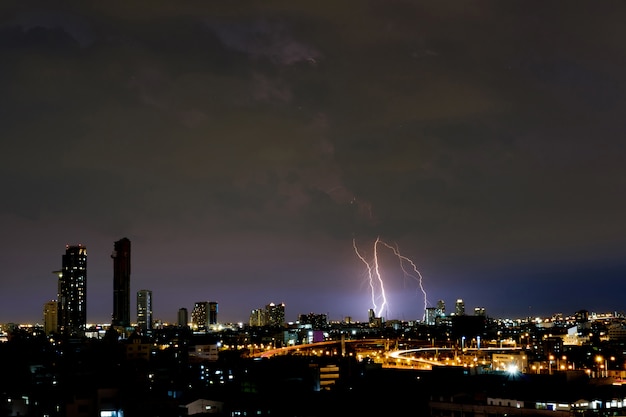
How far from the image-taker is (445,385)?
27.4m

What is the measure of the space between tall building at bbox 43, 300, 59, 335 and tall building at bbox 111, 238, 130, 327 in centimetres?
661

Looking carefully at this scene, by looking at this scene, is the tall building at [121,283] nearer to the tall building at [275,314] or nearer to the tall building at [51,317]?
the tall building at [51,317]

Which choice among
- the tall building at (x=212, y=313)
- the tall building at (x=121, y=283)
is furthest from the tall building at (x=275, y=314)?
the tall building at (x=121, y=283)

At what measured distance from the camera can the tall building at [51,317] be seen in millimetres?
90688

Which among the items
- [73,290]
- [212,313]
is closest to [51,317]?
[73,290]

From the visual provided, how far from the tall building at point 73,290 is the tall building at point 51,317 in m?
0.65

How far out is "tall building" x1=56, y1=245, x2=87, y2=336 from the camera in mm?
89812

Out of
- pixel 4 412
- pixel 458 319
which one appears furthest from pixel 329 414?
pixel 458 319

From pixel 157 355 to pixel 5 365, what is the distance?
11716 mm

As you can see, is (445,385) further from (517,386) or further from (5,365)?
(5,365)

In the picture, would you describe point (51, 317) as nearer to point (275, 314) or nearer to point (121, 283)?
point (121, 283)

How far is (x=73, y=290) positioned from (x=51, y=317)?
446 cm

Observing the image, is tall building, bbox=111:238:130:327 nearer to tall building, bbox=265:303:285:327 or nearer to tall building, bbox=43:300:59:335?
tall building, bbox=43:300:59:335

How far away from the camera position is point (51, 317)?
300 feet
